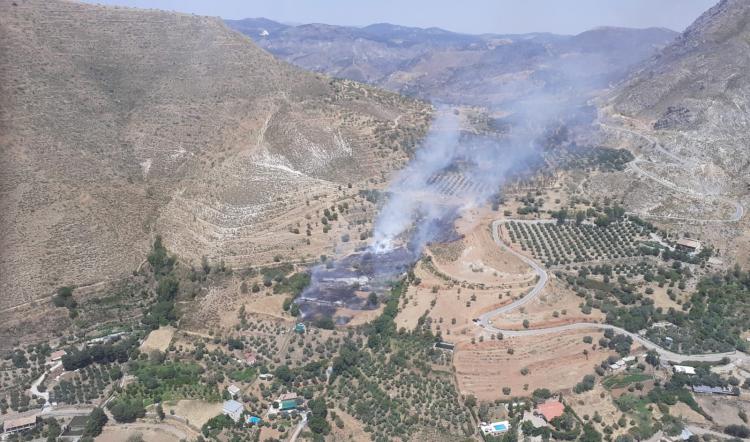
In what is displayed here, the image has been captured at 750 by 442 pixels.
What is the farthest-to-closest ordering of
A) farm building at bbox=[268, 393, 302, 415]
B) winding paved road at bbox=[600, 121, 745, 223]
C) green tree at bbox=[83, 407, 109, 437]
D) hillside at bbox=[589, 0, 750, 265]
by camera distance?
hillside at bbox=[589, 0, 750, 265]
winding paved road at bbox=[600, 121, 745, 223]
farm building at bbox=[268, 393, 302, 415]
green tree at bbox=[83, 407, 109, 437]

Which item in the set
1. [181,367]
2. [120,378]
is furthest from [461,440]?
[120,378]

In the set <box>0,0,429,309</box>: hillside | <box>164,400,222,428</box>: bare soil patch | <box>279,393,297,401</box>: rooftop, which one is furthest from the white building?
<box>279,393,297,401</box>: rooftop

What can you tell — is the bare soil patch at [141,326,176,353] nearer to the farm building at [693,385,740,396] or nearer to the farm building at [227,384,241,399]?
the farm building at [227,384,241,399]

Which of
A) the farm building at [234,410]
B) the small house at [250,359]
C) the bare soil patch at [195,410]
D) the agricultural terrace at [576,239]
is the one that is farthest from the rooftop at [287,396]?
the agricultural terrace at [576,239]

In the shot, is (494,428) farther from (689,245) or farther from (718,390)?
(689,245)

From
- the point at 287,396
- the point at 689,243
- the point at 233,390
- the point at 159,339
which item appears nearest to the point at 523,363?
the point at 287,396
